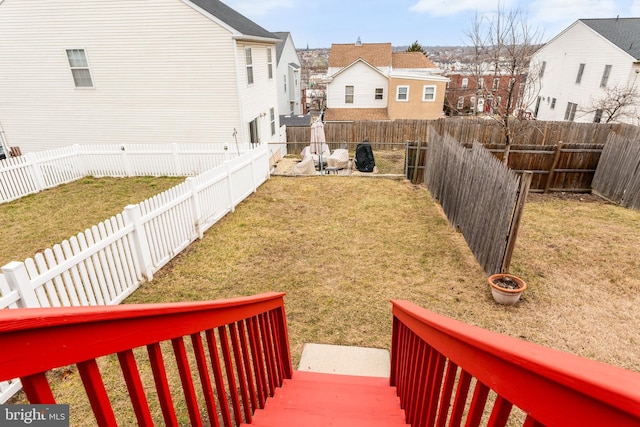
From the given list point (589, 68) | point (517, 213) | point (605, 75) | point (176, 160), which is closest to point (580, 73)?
point (589, 68)

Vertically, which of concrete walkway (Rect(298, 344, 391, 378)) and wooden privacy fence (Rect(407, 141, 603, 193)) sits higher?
wooden privacy fence (Rect(407, 141, 603, 193))

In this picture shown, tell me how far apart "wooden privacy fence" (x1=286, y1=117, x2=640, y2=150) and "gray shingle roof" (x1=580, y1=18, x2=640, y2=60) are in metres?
6.37

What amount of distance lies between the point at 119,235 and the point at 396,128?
18.5 meters

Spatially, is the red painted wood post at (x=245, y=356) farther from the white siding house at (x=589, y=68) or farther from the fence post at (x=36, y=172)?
the white siding house at (x=589, y=68)

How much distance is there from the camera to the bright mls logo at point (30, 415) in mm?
785

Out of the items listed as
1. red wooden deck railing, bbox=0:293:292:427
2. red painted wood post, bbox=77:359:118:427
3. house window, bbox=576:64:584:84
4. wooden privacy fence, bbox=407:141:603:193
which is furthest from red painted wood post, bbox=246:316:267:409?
house window, bbox=576:64:584:84

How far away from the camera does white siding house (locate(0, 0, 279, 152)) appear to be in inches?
459

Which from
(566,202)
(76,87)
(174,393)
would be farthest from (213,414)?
(76,87)

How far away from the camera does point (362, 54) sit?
94.9 ft

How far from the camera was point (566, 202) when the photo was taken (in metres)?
9.66

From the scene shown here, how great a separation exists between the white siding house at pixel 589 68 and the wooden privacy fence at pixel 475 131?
3.07 m

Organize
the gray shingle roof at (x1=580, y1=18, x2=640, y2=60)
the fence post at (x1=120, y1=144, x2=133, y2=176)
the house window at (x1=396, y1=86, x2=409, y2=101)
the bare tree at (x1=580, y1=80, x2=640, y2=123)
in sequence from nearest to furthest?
1. the fence post at (x1=120, y1=144, x2=133, y2=176)
2. the bare tree at (x1=580, y1=80, x2=640, y2=123)
3. the gray shingle roof at (x1=580, y1=18, x2=640, y2=60)
4. the house window at (x1=396, y1=86, x2=409, y2=101)

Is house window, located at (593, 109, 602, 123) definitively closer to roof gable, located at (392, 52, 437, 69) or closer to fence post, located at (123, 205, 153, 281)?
roof gable, located at (392, 52, 437, 69)

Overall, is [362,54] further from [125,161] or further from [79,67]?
[125,161]
